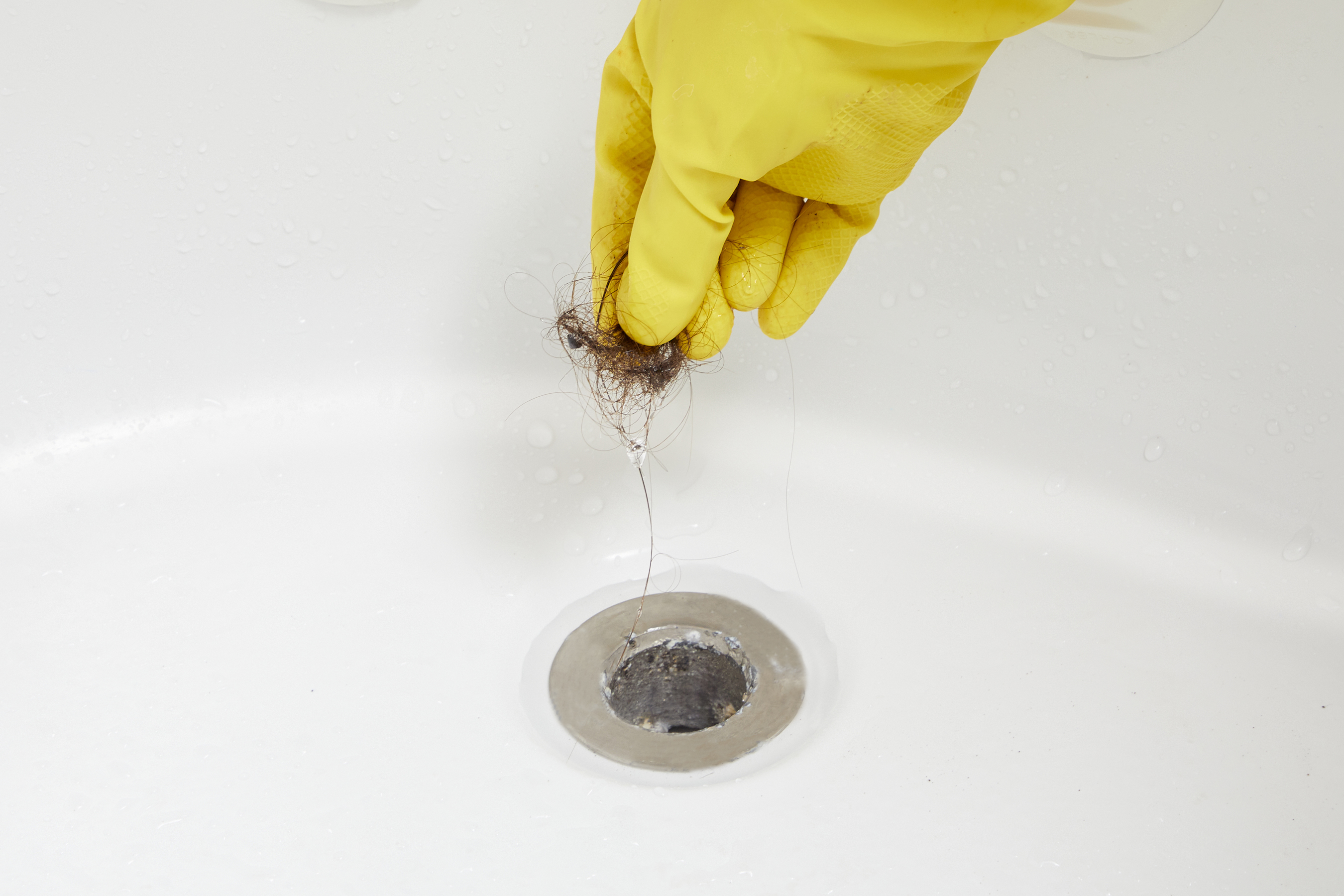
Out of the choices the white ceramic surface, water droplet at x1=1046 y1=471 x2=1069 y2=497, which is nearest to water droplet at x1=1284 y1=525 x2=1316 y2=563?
the white ceramic surface

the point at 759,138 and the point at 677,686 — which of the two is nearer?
the point at 759,138

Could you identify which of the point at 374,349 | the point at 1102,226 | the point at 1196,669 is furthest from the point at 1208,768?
the point at 374,349

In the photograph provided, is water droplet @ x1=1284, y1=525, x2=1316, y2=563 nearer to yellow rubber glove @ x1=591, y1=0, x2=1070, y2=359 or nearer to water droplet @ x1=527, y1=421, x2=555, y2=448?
yellow rubber glove @ x1=591, y1=0, x2=1070, y2=359

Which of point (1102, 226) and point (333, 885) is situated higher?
point (1102, 226)

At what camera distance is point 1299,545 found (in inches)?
20.6

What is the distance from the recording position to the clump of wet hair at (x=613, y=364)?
506mm

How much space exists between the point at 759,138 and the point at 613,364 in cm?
16

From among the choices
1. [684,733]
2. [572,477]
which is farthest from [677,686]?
[572,477]

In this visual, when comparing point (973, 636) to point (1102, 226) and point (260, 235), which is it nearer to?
point (1102, 226)

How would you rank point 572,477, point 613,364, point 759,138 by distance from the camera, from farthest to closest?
point 572,477
point 613,364
point 759,138

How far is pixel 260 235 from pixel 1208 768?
59cm

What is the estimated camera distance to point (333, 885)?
43cm

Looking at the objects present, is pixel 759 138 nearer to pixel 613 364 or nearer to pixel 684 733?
pixel 613 364

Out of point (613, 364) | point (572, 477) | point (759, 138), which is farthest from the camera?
point (572, 477)
